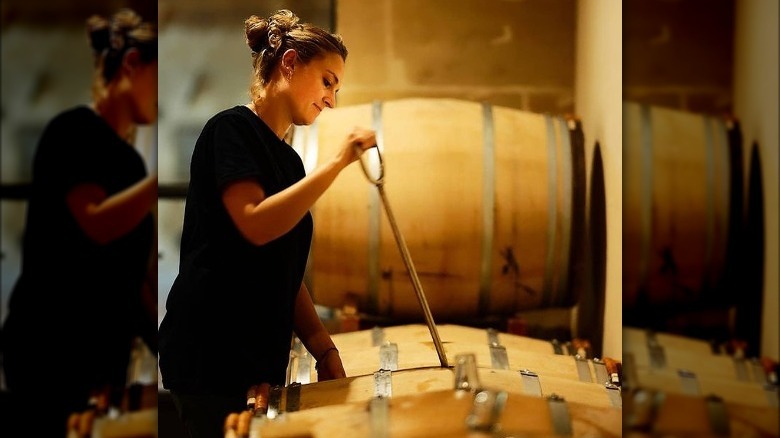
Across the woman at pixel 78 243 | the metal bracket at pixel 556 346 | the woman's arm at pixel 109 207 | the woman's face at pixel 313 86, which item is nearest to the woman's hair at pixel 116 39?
the woman at pixel 78 243

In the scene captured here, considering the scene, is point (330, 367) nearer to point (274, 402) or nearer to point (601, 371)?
point (274, 402)

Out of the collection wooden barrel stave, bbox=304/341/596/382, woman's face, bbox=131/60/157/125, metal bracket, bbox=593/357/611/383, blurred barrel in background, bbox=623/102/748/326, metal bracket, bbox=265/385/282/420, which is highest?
woman's face, bbox=131/60/157/125

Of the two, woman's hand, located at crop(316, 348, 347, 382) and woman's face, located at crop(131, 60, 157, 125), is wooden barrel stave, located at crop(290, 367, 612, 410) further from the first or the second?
woman's face, located at crop(131, 60, 157, 125)

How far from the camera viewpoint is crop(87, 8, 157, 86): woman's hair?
4.73 feet

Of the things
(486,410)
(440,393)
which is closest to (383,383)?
(440,393)

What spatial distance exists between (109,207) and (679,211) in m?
0.93

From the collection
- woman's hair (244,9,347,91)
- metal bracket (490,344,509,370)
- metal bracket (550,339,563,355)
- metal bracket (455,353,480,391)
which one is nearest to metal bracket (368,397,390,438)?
metal bracket (455,353,480,391)

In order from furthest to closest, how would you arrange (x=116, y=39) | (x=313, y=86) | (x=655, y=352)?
(x=313, y=86) < (x=116, y=39) < (x=655, y=352)

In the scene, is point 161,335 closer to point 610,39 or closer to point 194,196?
point 194,196

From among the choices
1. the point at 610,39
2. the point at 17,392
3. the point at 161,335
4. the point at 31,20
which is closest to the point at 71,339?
the point at 17,392

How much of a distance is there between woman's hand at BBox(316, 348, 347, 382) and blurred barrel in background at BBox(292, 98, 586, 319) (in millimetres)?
161

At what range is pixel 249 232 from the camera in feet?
5.26

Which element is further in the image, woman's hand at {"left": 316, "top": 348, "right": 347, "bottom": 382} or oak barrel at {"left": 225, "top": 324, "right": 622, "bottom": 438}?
woman's hand at {"left": 316, "top": 348, "right": 347, "bottom": 382}

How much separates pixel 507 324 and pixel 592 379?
0.26 m
